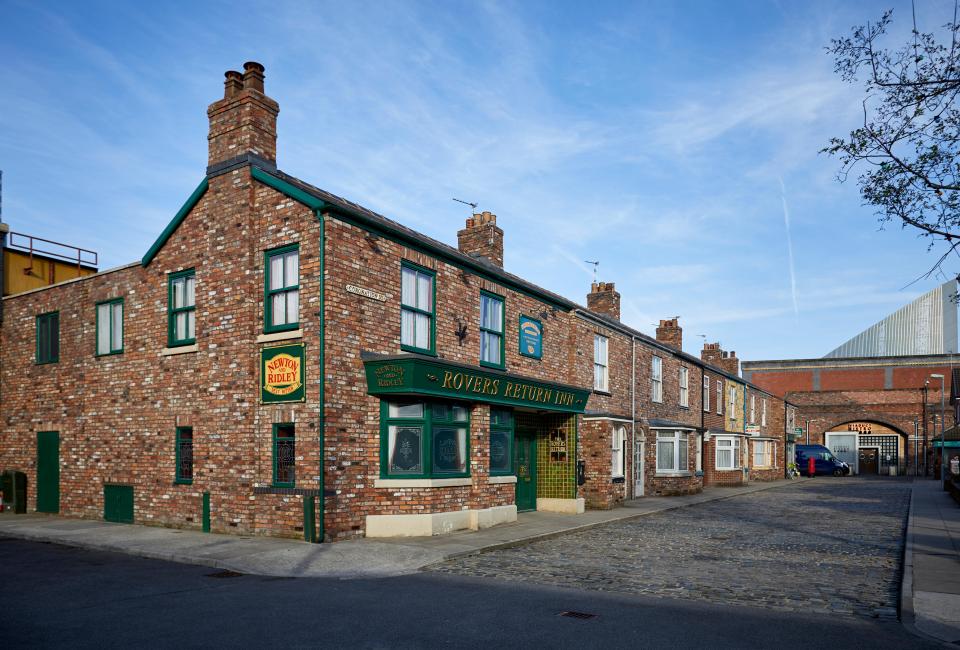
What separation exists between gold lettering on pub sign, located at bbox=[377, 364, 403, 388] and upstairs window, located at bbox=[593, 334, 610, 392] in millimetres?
11408

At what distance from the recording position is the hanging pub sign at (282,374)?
14234 millimetres

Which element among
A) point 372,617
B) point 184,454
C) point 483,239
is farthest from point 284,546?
point 483,239

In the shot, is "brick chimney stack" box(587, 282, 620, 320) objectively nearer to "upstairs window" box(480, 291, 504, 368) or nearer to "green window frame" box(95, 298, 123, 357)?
"upstairs window" box(480, 291, 504, 368)

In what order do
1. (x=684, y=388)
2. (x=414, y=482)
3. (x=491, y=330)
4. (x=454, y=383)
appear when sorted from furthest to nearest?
(x=684, y=388) → (x=491, y=330) → (x=454, y=383) → (x=414, y=482)

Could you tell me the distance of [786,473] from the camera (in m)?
49.2

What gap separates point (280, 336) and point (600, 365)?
1331cm

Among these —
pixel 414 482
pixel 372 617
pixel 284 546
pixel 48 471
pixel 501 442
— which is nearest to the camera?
pixel 372 617

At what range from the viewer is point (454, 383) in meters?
15.8

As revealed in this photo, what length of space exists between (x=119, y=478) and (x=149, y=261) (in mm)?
5323

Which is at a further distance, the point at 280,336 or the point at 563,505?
the point at 563,505

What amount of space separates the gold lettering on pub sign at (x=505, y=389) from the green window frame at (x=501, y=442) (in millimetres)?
639

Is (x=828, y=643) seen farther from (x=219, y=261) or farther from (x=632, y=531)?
(x=219, y=261)

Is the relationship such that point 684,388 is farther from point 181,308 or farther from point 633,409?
point 181,308

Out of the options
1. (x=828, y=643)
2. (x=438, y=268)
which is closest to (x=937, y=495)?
(x=438, y=268)
